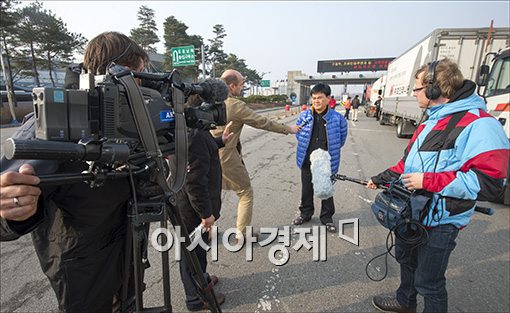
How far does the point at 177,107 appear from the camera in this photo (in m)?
1.17

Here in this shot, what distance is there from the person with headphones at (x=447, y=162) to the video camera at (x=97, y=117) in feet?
5.11

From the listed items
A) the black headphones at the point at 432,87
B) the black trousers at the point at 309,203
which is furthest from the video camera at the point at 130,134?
the black trousers at the point at 309,203

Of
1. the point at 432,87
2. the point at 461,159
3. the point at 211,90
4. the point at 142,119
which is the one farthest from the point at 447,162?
the point at 142,119

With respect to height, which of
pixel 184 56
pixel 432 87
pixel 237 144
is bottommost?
pixel 237 144

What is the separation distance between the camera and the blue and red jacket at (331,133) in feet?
11.1

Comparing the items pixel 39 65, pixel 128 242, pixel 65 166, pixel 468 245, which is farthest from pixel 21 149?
pixel 39 65

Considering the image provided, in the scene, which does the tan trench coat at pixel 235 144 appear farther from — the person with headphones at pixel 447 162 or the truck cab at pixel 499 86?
Answer: the truck cab at pixel 499 86

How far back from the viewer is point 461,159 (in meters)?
1.53

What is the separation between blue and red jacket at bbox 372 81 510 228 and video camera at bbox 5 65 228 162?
1.55m

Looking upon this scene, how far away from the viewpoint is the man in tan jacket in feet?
9.25

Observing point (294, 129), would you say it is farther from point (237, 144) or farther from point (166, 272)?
point (166, 272)

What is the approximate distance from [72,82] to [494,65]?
22.6 feet

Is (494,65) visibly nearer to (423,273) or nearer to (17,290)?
(423,273)

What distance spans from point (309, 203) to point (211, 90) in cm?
269
